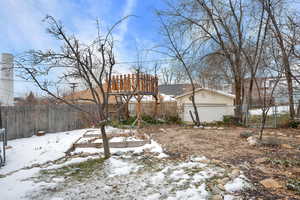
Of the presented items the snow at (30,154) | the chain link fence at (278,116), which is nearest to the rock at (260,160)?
the snow at (30,154)

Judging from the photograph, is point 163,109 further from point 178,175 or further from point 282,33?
point 178,175

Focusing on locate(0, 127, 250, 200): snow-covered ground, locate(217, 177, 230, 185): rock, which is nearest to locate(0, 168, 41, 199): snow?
locate(0, 127, 250, 200): snow-covered ground

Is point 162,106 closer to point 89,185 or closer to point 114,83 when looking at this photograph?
point 114,83

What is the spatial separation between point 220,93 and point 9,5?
13.2 m

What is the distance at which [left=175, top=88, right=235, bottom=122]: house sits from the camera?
11.5 m

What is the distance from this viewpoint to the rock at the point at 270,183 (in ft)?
7.47

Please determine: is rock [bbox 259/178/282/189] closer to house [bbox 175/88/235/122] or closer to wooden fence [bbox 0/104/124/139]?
wooden fence [bbox 0/104/124/139]

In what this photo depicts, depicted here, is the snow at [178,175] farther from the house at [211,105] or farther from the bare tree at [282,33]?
the house at [211,105]

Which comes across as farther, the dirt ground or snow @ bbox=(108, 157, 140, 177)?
snow @ bbox=(108, 157, 140, 177)

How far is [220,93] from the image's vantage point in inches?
528

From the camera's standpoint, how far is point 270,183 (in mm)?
2344

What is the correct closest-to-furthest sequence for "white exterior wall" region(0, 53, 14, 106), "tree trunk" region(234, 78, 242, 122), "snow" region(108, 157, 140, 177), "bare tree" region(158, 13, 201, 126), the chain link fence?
"snow" region(108, 157, 140, 177), the chain link fence, "white exterior wall" region(0, 53, 14, 106), "tree trunk" region(234, 78, 242, 122), "bare tree" region(158, 13, 201, 126)

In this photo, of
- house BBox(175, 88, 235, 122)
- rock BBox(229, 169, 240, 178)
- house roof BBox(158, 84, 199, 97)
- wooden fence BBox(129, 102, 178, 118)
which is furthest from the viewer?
house roof BBox(158, 84, 199, 97)

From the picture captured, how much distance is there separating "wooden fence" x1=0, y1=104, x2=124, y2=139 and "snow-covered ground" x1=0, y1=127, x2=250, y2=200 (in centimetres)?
296
